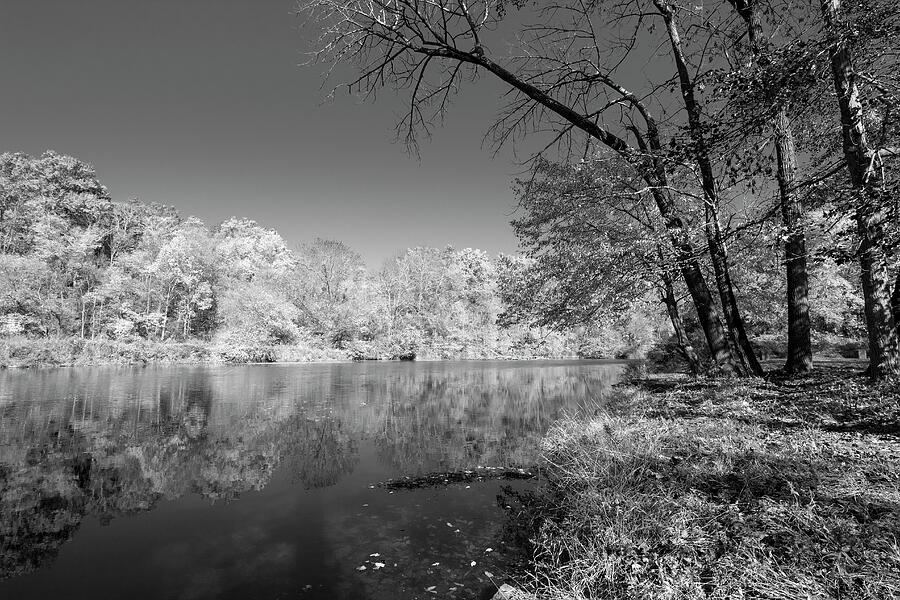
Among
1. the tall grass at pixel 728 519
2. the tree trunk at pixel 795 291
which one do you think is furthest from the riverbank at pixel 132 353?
the tree trunk at pixel 795 291

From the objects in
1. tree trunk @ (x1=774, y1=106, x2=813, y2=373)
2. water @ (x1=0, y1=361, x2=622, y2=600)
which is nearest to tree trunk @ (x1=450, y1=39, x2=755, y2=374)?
tree trunk @ (x1=774, y1=106, x2=813, y2=373)

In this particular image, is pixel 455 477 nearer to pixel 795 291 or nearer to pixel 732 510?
pixel 732 510

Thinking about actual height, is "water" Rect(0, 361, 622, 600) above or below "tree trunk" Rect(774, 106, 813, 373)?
below

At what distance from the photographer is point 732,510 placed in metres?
3.56

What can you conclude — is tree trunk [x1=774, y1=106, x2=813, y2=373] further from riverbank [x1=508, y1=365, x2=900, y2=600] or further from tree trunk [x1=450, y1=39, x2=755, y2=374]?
riverbank [x1=508, y1=365, x2=900, y2=600]

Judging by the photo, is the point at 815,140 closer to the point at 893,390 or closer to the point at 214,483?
the point at 893,390

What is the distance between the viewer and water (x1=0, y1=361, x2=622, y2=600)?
445cm

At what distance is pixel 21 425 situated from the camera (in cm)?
1047

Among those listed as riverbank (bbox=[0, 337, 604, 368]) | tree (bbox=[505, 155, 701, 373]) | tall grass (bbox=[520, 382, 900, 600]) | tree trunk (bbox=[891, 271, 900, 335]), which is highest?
tree (bbox=[505, 155, 701, 373])

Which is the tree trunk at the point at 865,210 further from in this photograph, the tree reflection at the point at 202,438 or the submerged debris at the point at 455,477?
the tree reflection at the point at 202,438

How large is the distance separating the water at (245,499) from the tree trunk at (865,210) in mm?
5057

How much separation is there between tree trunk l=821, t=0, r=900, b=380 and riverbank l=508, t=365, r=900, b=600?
45.8 inches

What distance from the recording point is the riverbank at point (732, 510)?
278 cm

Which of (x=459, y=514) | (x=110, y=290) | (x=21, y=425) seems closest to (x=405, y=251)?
(x=110, y=290)
